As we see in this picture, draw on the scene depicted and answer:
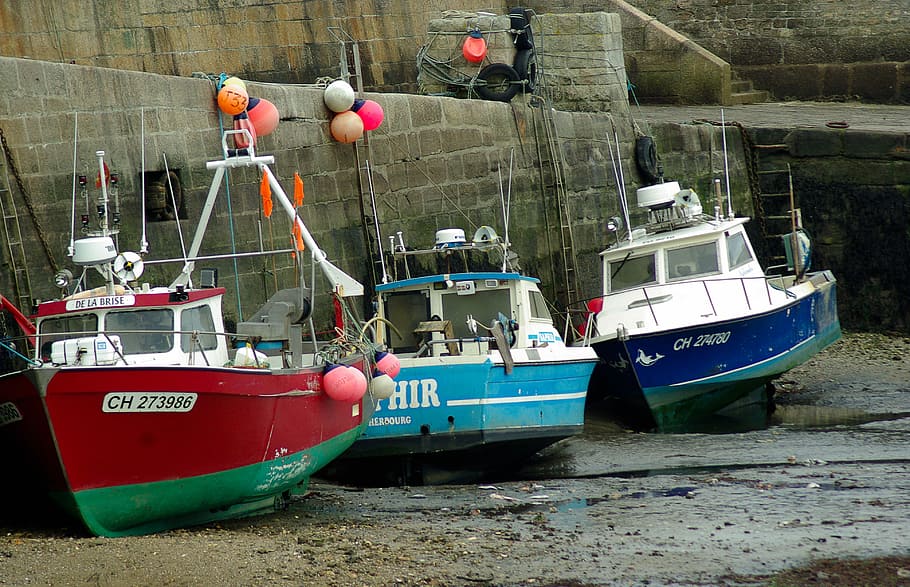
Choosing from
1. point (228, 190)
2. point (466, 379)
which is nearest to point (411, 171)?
point (228, 190)

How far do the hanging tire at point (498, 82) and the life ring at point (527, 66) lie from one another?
150 millimetres

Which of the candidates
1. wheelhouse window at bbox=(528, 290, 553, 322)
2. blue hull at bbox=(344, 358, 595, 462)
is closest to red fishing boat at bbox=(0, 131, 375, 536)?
blue hull at bbox=(344, 358, 595, 462)

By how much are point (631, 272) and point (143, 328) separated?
22.2ft

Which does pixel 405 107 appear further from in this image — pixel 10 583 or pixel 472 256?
pixel 10 583

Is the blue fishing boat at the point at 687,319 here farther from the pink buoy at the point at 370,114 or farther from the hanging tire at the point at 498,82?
the pink buoy at the point at 370,114

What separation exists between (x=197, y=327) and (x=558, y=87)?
9.22m

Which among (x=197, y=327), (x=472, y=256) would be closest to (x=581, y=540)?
(x=197, y=327)

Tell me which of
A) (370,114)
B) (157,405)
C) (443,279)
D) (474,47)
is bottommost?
(157,405)

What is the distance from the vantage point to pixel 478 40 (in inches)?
640

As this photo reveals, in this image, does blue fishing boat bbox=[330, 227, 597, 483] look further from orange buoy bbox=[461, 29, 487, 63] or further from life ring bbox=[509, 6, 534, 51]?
life ring bbox=[509, 6, 534, 51]

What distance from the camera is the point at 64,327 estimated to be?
9062 mm

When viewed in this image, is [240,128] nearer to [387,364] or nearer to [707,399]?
[387,364]

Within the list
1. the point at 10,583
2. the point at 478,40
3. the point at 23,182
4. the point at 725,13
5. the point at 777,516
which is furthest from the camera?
the point at 725,13

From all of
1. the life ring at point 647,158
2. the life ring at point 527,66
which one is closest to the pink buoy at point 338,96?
the life ring at point 527,66
